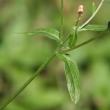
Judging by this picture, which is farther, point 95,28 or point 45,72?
point 45,72

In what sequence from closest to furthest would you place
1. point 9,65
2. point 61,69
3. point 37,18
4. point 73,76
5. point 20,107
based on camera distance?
point 73,76 → point 20,107 → point 9,65 → point 61,69 → point 37,18

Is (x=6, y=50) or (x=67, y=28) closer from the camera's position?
(x=6, y=50)

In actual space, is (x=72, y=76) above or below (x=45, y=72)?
above

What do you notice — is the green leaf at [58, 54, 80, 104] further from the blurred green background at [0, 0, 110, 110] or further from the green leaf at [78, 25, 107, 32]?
the blurred green background at [0, 0, 110, 110]

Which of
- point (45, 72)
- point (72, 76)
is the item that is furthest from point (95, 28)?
point (45, 72)

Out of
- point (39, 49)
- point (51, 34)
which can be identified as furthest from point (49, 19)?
point (51, 34)

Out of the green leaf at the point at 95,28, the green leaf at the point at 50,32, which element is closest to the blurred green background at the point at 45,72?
the green leaf at the point at 50,32

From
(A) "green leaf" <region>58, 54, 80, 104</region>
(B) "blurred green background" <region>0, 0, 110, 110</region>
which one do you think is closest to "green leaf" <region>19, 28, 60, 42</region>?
(A) "green leaf" <region>58, 54, 80, 104</region>

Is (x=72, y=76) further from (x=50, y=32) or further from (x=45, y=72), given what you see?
(x=45, y=72)

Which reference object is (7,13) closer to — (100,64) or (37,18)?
(37,18)

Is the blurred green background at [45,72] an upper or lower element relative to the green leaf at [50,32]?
lower

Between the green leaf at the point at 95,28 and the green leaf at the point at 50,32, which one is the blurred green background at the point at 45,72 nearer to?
the green leaf at the point at 50,32
